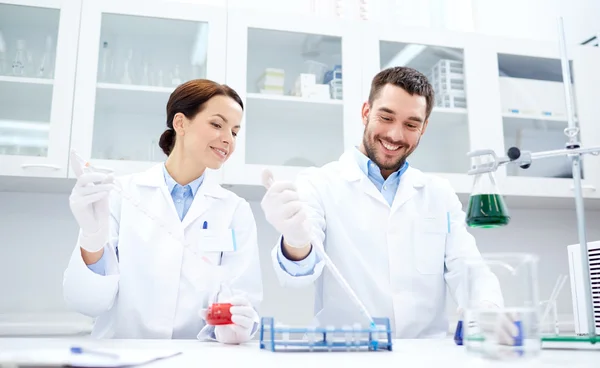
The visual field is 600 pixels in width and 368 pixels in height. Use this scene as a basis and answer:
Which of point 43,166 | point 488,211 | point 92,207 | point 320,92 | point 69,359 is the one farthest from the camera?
point 320,92

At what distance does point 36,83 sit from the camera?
2.29 meters

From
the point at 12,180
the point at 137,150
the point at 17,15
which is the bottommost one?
the point at 12,180

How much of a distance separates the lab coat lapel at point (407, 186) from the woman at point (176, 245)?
501mm

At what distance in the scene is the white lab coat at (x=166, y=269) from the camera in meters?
1.62

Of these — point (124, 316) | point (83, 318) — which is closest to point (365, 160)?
point (124, 316)

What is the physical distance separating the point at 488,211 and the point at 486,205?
0.01 m

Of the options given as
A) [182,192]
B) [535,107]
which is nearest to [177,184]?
[182,192]

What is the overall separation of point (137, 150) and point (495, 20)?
7.38ft

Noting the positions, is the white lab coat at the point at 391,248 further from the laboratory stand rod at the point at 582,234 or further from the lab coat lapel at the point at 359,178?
the laboratory stand rod at the point at 582,234

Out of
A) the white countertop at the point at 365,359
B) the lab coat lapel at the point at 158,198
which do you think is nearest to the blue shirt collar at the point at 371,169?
the lab coat lapel at the point at 158,198

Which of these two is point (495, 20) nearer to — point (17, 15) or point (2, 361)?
point (17, 15)

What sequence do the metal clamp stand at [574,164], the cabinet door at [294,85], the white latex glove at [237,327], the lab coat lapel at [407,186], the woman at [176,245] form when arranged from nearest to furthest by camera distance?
1. the metal clamp stand at [574,164]
2. the white latex glove at [237,327]
3. the woman at [176,245]
4. the lab coat lapel at [407,186]
5. the cabinet door at [294,85]

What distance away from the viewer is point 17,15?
236cm

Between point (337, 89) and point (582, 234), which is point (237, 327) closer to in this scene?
point (582, 234)
